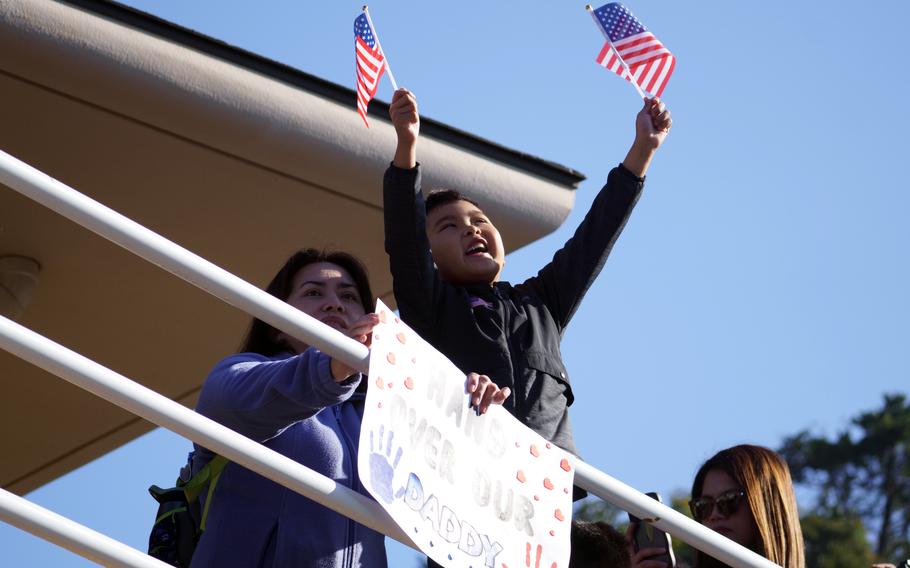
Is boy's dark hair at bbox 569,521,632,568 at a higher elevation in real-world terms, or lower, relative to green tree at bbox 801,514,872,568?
lower

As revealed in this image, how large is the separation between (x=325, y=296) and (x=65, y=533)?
1504mm

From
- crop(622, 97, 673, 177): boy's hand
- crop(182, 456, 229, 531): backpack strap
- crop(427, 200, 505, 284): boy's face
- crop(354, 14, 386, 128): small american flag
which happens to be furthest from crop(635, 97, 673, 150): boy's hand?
crop(182, 456, 229, 531): backpack strap

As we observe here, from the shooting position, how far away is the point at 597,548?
4.58 m

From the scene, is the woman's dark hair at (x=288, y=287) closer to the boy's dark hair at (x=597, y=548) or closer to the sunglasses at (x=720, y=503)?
the boy's dark hair at (x=597, y=548)

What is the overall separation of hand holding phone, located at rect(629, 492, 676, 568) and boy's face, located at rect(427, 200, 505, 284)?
3.84 ft

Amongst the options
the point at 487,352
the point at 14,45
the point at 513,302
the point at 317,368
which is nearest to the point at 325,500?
the point at 317,368

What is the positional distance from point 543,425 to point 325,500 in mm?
1413

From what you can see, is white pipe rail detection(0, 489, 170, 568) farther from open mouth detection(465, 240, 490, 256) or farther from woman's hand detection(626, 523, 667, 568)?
open mouth detection(465, 240, 490, 256)

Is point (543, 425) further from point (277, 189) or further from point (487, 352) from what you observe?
point (277, 189)

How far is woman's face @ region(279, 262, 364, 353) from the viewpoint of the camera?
411cm

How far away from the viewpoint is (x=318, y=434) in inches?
146

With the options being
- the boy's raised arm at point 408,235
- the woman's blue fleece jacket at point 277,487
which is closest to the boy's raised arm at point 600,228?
the boy's raised arm at point 408,235

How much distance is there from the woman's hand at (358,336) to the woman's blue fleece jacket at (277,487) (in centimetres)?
5

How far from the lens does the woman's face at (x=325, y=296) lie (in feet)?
13.5
